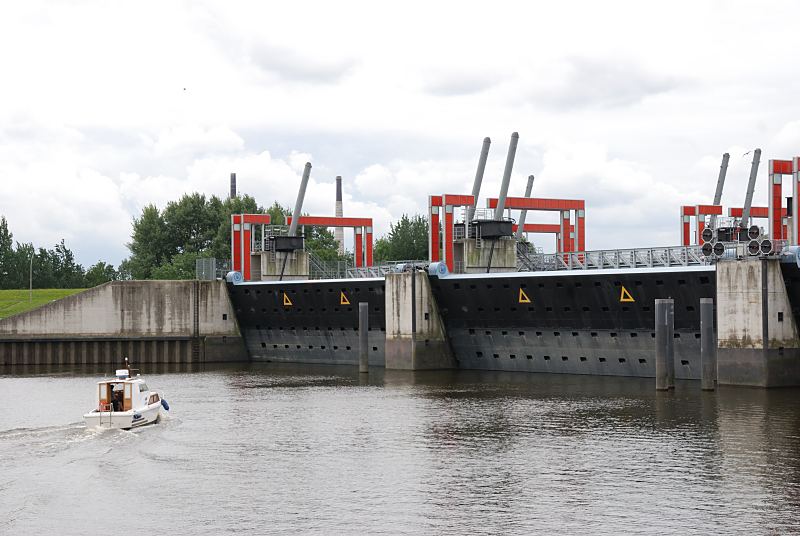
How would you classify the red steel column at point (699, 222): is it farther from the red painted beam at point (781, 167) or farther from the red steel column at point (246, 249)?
the red steel column at point (246, 249)

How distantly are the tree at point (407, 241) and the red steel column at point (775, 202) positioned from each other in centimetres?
8097

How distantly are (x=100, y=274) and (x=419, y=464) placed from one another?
394 feet

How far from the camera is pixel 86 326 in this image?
254 ft

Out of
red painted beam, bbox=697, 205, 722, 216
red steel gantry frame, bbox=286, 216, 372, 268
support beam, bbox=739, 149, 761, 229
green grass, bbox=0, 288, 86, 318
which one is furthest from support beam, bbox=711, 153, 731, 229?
green grass, bbox=0, 288, 86, 318

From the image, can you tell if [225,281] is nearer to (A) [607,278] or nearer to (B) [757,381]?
(A) [607,278]

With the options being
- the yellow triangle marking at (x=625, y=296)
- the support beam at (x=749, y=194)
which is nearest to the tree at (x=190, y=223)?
the support beam at (x=749, y=194)

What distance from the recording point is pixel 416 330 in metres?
63.0

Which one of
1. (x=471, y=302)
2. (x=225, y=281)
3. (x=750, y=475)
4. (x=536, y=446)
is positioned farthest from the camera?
(x=225, y=281)

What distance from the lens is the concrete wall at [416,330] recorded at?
62875mm

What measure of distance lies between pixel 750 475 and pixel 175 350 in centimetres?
5497

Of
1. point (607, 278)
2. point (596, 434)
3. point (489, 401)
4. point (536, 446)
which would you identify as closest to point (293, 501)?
point (536, 446)

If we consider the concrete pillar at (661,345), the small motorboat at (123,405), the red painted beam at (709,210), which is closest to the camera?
the small motorboat at (123,405)

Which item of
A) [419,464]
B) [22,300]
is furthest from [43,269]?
[419,464]

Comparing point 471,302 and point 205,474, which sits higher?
point 471,302
